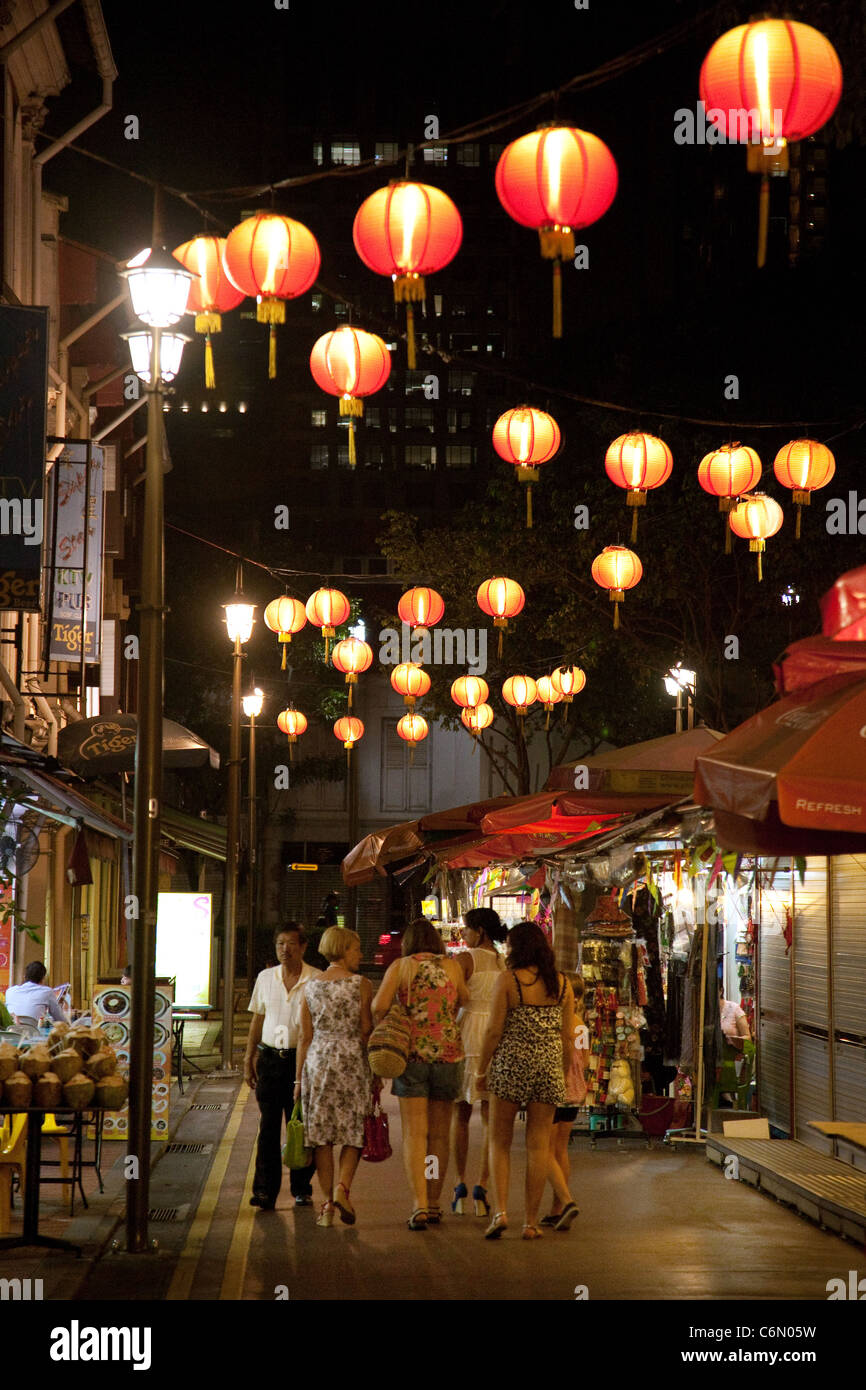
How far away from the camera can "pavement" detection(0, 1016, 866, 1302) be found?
8.02 m

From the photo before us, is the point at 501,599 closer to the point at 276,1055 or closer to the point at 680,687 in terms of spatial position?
the point at 680,687

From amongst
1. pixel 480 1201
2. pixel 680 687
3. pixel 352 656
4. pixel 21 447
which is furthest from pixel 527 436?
pixel 680 687

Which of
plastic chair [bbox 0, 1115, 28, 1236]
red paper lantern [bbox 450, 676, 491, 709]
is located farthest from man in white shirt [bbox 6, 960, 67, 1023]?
red paper lantern [bbox 450, 676, 491, 709]

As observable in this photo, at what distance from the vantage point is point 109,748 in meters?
15.7

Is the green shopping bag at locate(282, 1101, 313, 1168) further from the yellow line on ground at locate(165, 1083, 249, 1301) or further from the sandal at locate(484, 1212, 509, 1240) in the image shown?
the sandal at locate(484, 1212, 509, 1240)

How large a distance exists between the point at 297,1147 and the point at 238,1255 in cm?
135

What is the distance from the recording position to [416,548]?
34281mm

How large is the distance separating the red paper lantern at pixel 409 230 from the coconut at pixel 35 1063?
16.8ft

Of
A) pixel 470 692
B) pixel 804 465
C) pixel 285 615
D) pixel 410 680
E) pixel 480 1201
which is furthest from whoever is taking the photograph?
pixel 470 692

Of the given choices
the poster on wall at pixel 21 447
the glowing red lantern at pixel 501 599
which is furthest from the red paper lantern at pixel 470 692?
the poster on wall at pixel 21 447

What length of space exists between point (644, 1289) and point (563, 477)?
935 inches

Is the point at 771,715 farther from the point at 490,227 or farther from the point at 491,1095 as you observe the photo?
the point at 490,227

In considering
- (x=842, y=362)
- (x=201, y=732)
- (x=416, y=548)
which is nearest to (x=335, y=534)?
(x=201, y=732)
